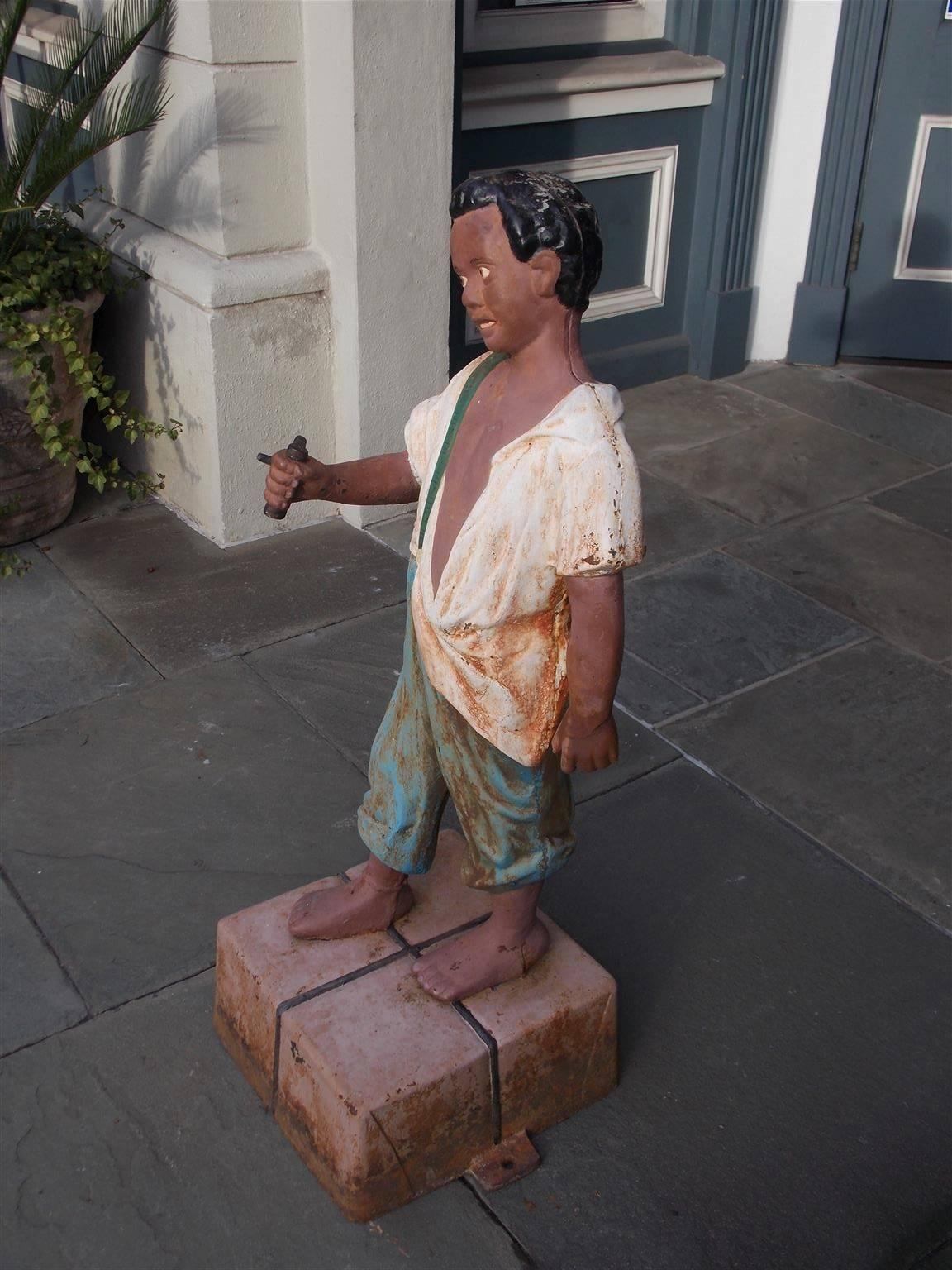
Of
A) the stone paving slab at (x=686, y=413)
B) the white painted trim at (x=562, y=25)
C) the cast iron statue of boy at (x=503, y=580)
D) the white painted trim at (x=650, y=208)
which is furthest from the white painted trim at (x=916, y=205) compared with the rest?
the cast iron statue of boy at (x=503, y=580)

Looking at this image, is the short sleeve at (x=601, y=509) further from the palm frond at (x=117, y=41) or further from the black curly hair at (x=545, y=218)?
the palm frond at (x=117, y=41)

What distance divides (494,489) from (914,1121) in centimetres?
152

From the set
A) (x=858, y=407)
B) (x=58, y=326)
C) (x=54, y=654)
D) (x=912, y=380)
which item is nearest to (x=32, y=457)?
(x=58, y=326)

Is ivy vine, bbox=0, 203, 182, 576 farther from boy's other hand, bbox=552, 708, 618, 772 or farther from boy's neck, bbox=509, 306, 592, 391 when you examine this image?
boy's other hand, bbox=552, 708, 618, 772

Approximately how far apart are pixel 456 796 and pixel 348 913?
0.36 meters

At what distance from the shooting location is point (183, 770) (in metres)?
3.47

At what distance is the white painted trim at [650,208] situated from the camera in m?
5.54

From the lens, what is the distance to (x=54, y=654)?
3955 millimetres

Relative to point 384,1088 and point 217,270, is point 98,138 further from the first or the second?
point 384,1088

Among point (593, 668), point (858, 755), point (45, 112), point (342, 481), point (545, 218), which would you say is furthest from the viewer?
point (45, 112)

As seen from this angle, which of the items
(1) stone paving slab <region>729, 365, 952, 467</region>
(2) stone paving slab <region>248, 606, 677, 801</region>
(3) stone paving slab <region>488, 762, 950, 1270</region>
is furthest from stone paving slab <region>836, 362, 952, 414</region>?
(3) stone paving slab <region>488, 762, 950, 1270</region>

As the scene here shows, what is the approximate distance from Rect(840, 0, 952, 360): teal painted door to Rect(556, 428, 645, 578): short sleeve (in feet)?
15.5

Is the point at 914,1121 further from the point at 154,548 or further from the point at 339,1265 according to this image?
the point at 154,548

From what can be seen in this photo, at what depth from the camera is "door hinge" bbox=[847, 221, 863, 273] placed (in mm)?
6191
